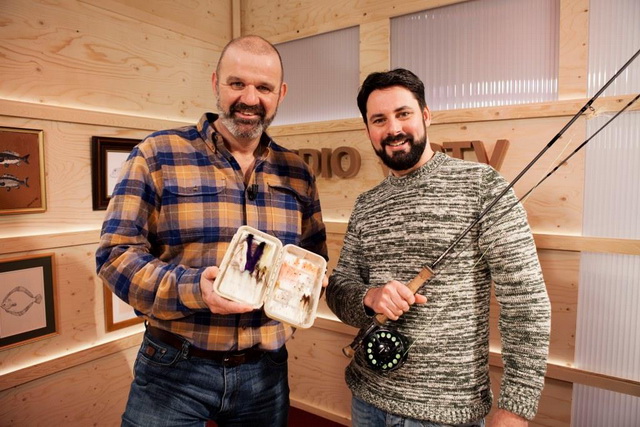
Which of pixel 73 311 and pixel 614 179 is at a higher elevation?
pixel 614 179

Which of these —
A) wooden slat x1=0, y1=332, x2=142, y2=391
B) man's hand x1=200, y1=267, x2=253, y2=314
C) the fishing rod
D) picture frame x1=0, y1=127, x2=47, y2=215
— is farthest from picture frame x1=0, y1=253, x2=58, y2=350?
the fishing rod

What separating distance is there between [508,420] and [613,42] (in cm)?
215

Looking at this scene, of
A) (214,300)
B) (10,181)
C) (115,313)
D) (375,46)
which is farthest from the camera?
(375,46)

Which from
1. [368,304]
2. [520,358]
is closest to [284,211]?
[368,304]

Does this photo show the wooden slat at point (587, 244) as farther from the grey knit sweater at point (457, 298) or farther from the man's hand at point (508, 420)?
the man's hand at point (508, 420)

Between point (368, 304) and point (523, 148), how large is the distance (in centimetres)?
165

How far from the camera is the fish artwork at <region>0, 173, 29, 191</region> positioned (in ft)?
8.43

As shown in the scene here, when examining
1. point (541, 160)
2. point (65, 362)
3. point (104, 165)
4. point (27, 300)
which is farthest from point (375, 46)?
point (65, 362)

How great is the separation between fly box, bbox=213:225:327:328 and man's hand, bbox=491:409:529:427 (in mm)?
711

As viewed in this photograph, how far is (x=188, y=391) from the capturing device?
1.70 m

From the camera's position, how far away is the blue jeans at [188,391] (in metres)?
1.71

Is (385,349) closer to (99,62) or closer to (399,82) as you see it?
(399,82)

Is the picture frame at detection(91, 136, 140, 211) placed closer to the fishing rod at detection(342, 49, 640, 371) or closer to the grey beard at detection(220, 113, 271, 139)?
the grey beard at detection(220, 113, 271, 139)

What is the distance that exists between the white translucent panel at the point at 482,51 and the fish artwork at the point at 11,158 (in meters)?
2.47
